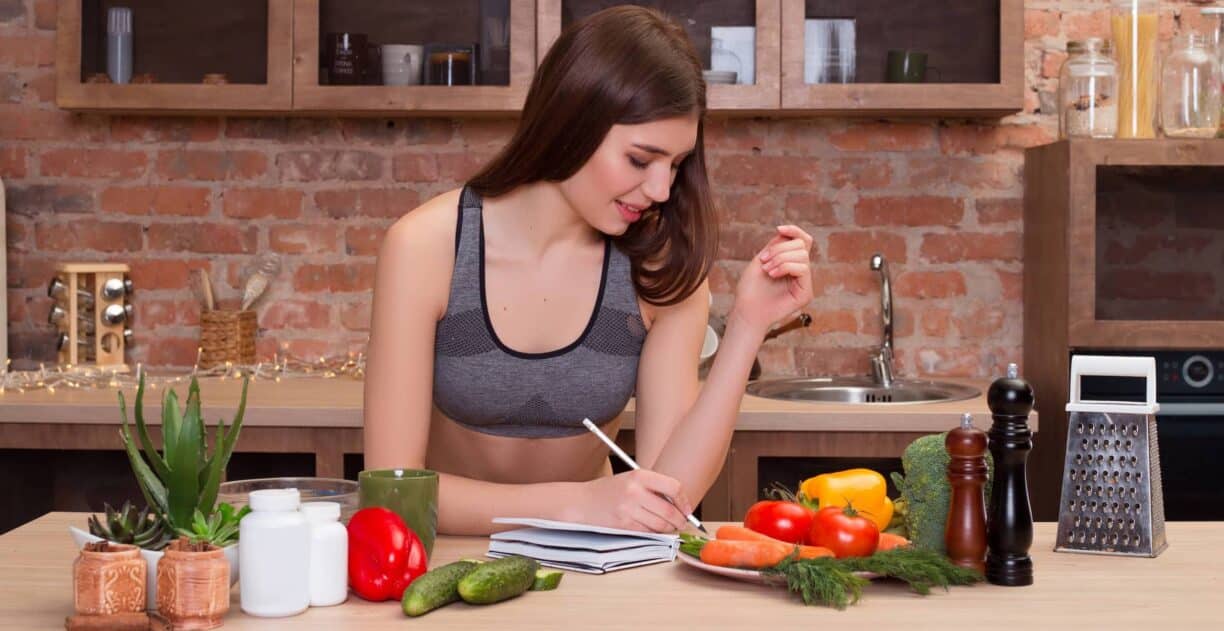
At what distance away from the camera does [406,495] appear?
149 centimetres

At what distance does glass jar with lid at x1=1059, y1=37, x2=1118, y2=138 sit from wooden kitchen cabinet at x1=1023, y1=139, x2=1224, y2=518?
0.08 metres

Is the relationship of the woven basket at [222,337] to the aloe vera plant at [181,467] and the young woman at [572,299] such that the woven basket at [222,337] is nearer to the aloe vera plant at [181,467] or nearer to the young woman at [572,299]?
the young woman at [572,299]

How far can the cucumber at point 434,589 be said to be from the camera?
1319 millimetres

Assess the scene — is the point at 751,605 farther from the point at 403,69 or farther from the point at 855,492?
the point at 403,69

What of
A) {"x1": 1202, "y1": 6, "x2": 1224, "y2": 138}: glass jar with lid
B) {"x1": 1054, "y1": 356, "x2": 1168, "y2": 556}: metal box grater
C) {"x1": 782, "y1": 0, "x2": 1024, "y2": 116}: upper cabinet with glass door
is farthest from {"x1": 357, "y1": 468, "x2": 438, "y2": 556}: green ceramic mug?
{"x1": 1202, "y1": 6, "x2": 1224, "y2": 138}: glass jar with lid

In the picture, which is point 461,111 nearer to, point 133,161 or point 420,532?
point 133,161

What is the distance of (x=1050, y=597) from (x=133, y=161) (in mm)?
2764

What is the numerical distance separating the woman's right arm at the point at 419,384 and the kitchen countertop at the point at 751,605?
209 millimetres

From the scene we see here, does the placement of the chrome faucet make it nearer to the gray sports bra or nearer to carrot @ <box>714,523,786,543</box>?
the gray sports bra

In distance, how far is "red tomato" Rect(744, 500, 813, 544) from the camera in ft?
5.06

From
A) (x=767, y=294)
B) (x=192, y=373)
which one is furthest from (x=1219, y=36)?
(x=192, y=373)

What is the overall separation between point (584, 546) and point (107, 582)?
511mm

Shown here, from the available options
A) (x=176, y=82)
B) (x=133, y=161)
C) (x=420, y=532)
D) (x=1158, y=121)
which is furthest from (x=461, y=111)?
(x=420, y=532)

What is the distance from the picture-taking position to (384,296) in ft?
6.50
